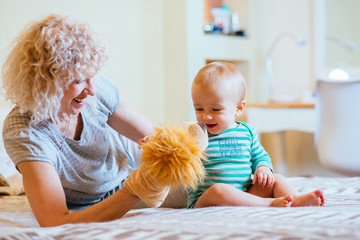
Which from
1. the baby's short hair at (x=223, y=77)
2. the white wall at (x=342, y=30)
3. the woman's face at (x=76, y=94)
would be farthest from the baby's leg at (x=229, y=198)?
the white wall at (x=342, y=30)

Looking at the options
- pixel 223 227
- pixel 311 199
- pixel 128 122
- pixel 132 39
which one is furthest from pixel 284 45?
pixel 223 227

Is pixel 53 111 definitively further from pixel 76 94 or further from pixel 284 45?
pixel 284 45

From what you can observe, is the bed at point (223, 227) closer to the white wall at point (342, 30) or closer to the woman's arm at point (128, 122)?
the woman's arm at point (128, 122)

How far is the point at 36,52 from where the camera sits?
1.18 metres

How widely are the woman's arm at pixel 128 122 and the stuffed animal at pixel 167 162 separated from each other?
527 mm

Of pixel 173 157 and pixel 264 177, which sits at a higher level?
pixel 173 157

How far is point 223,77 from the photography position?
131cm

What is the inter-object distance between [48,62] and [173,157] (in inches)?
16.6

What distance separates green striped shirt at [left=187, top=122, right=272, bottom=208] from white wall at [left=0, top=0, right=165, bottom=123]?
6.64 ft

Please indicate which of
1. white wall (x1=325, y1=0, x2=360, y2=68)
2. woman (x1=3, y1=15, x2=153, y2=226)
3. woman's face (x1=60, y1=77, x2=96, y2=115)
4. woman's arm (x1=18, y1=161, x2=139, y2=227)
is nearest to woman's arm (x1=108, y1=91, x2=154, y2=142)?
woman (x1=3, y1=15, x2=153, y2=226)

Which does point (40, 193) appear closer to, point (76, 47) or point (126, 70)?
point (76, 47)

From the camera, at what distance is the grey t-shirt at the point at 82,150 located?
1229mm

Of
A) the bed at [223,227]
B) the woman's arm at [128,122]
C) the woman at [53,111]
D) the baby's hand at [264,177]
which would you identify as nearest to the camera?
the bed at [223,227]

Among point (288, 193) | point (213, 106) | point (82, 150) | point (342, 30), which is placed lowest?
point (288, 193)
